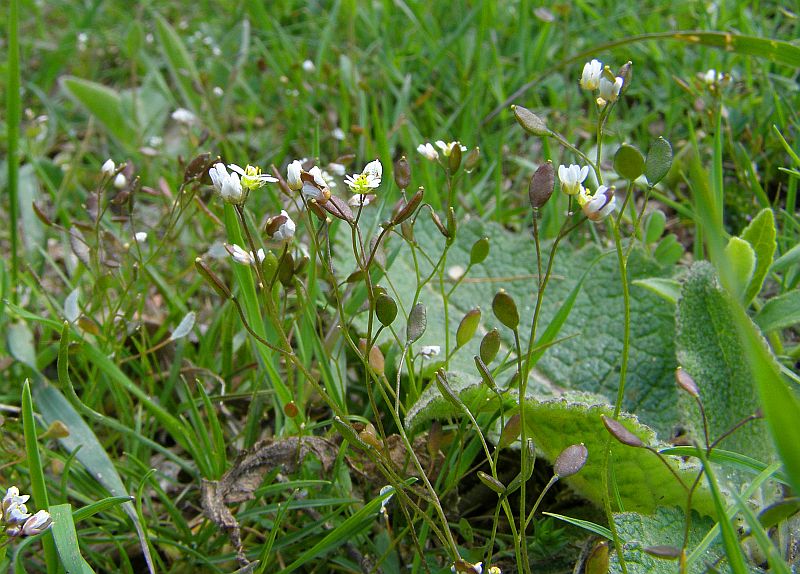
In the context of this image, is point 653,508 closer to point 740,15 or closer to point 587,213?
point 587,213

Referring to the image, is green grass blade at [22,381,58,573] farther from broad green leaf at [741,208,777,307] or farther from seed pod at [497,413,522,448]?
broad green leaf at [741,208,777,307]

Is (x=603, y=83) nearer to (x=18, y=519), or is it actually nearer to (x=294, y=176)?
(x=294, y=176)

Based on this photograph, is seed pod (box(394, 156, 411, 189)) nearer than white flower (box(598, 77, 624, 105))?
No

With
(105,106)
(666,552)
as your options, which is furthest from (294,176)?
(105,106)

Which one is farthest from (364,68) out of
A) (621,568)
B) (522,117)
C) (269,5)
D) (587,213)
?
(621,568)

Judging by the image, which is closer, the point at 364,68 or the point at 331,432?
the point at 331,432

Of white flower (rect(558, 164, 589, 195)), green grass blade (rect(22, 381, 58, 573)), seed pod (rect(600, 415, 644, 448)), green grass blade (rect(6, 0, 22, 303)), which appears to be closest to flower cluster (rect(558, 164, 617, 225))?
white flower (rect(558, 164, 589, 195))
